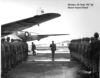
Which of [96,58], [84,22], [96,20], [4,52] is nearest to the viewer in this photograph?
[96,58]

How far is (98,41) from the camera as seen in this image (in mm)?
3908

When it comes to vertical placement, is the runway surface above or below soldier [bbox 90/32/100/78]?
below

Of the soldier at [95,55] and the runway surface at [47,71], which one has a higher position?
the soldier at [95,55]

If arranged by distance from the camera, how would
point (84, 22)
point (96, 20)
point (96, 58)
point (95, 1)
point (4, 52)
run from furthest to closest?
point (84, 22) → point (96, 20) → point (95, 1) → point (4, 52) → point (96, 58)

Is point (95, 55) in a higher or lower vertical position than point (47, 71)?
higher

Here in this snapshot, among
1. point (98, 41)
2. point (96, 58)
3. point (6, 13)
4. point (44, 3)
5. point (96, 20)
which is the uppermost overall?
point (44, 3)

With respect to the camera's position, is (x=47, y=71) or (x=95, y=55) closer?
(x=95, y=55)

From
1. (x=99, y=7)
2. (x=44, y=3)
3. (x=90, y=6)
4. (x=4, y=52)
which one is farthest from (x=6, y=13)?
(x=99, y=7)

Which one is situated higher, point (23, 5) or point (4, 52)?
point (23, 5)

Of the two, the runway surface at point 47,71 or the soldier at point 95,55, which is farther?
the runway surface at point 47,71

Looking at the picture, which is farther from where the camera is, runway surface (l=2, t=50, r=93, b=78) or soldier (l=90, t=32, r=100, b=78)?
runway surface (l=2, t=50, r=93, b=78)

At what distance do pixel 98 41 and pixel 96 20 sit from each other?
217cm

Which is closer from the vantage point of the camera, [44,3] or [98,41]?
[98,41]

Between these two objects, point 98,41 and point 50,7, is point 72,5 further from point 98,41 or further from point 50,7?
point 98,41
